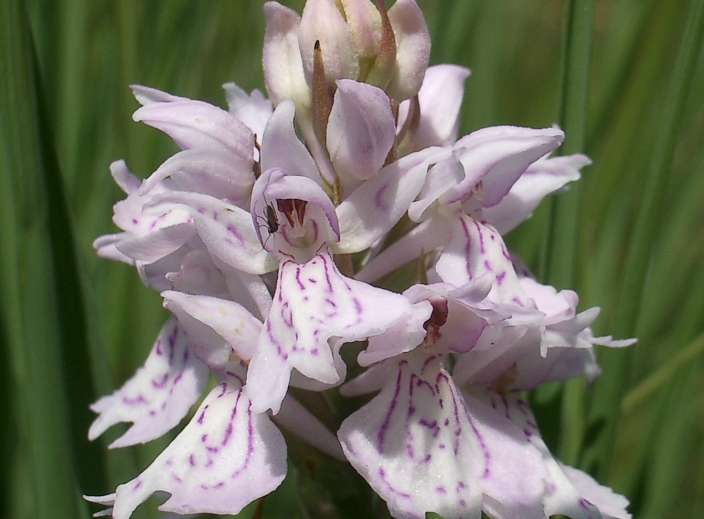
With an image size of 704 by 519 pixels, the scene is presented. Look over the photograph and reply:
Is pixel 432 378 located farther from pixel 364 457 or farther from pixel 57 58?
pixel 57 58

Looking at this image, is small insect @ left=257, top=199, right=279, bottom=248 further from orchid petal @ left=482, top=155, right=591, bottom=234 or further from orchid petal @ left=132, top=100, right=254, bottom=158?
orchid petal @ left=482, top=155, right=591, bottom=234

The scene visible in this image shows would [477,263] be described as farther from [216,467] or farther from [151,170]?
[151,170]

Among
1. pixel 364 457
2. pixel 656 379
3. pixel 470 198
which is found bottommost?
pixel 656 379

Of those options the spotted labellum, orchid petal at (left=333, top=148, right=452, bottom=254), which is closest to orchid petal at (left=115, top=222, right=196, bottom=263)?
the spotted labellum

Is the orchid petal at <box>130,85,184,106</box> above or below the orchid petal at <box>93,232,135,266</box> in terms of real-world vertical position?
above

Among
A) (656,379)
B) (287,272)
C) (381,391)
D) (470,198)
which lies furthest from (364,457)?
(656,379)

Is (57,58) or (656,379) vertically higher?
(57,58)
